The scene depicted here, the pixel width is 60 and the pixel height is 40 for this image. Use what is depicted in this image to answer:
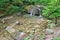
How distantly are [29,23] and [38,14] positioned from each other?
1.33m

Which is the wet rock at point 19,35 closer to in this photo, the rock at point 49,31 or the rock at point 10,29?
the rock at point 10,29

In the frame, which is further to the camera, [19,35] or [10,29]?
[10,29]

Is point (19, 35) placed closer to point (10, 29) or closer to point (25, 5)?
point (10, 29)

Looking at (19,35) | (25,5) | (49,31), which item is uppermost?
(25,5)

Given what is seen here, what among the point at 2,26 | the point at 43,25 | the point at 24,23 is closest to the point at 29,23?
the point at 24,23

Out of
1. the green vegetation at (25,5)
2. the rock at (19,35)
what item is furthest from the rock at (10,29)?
the green vegetation at (25,5)

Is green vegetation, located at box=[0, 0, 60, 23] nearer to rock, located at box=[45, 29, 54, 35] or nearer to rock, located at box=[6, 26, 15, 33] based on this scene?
rock, located at box=[45, 29, 54, 35]

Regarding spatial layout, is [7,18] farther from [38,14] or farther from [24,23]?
[38,14]

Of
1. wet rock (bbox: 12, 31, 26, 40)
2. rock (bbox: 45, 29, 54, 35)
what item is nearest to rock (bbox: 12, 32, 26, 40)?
wet rock (bbox: 12, 31, 26, 40)

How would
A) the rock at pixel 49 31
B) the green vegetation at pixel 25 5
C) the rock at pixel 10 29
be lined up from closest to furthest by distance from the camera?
the rock at pixel 49 31
the green vegetation at pixel 25 5
the rock at pixel 10 29

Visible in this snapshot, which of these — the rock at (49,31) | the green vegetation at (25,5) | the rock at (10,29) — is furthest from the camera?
the rock at (10,29)

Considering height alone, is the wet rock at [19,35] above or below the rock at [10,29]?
below

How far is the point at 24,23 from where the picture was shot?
795cm

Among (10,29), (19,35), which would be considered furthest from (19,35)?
(10,29)
